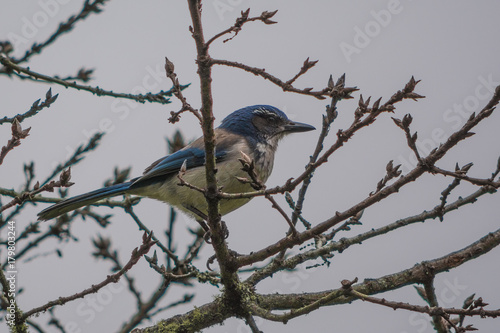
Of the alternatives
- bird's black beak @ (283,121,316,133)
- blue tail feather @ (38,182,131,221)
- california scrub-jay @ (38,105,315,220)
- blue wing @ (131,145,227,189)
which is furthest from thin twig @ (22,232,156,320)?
bird's black beak @ (283,121,316,133)

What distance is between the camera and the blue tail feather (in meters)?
5.47

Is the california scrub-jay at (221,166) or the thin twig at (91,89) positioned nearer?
the thin twig at (91,89)

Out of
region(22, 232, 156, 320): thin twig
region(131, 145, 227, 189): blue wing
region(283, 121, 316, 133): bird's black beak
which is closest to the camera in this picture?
region(22, 232, 156, 320): thin twig

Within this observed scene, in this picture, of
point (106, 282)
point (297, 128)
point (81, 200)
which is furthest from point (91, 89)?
point (297, 128)

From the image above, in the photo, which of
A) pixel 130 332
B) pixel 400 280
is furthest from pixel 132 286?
pixel 400 280

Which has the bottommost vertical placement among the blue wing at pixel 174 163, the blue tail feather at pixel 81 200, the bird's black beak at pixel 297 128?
the blue tail feather at pixel 81 200

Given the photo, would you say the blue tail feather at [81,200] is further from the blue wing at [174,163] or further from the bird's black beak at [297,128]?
the bird's black beak at [297,128]

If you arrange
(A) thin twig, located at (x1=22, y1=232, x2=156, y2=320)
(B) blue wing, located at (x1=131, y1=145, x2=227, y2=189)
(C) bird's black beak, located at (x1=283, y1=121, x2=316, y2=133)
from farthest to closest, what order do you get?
(C) bird's black beak, located at (x1=283, y1=121, x2=316, y2=133) < (B) blue wing, located at (x1=131, y1=145, x2=227, y2=189) < (A) thin twig, located at (x1=22, y1=232, x2=156, y2=320)

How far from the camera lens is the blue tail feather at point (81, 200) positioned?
5473 millimetres

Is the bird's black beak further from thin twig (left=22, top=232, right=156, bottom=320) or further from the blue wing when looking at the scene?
thin twig (left=22, top=232, right=156, bottom=320)

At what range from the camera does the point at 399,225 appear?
3.93 metres

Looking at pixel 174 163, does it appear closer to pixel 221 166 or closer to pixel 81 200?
pixel 221 166

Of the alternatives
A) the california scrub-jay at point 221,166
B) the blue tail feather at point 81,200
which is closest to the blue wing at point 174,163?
the california scrub-jay at point 221,166

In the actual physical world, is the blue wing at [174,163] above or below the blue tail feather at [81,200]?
above
